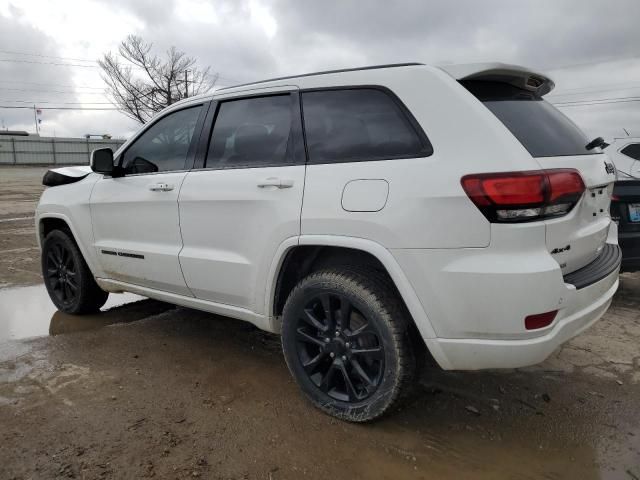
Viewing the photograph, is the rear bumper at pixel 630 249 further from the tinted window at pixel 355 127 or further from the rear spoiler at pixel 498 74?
the tinted window at pixel 355 127

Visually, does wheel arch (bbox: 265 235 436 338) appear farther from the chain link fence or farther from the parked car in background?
the chain link fence

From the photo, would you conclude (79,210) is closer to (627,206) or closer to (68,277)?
(68,277)

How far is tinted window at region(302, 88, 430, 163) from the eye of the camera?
8.34ft

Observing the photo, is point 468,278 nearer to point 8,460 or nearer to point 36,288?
point 8,460

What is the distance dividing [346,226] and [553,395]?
1.74 metres

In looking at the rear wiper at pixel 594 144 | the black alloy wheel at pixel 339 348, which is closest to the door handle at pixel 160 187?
the black alloy wheel at pixel 339 348

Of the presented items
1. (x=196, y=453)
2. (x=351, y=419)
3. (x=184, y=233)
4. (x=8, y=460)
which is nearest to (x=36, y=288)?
(x=184, y=233)

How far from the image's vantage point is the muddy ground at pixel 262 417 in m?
2.44

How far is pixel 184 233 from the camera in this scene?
3385 millimetres

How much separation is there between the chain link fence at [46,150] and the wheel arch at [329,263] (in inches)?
1718

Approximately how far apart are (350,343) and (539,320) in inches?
37.2

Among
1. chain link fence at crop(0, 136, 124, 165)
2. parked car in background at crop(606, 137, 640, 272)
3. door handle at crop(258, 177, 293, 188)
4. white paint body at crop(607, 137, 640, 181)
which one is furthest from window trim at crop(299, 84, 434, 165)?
chain link fence at crop(0, 136, 124, 165)

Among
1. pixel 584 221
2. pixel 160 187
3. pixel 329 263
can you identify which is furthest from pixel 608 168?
pixel 160 187

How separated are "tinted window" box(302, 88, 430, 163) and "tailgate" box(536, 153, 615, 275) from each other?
657 millimetres
